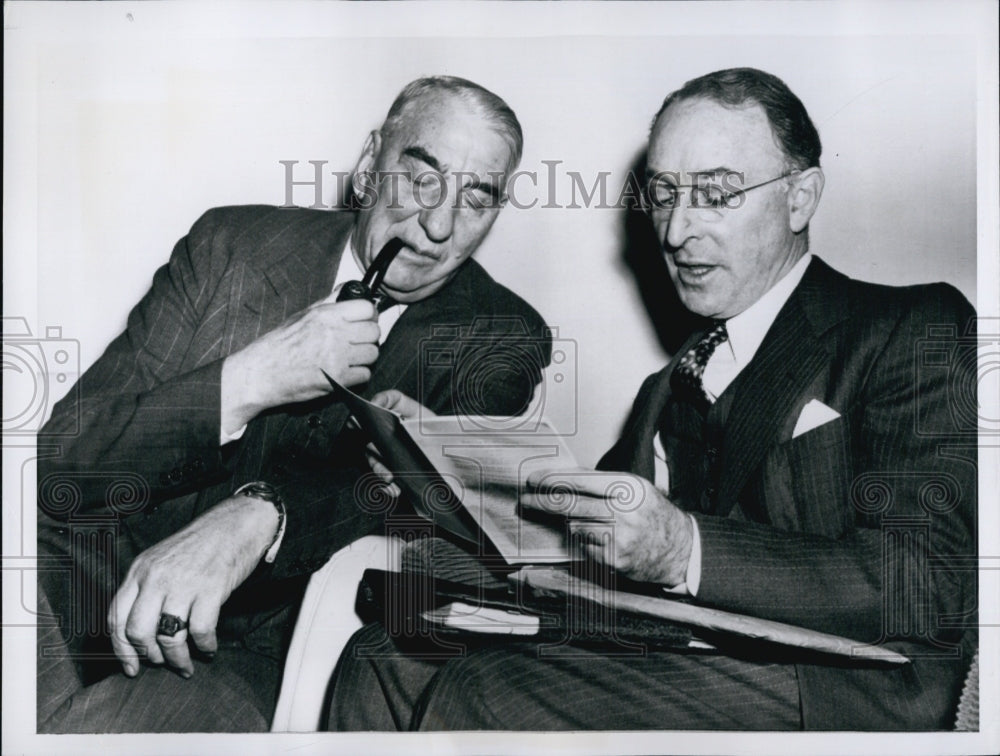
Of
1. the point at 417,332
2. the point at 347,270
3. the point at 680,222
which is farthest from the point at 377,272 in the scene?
the point at 680,222

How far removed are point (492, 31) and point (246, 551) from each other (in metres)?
1.56

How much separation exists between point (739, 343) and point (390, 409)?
953mm

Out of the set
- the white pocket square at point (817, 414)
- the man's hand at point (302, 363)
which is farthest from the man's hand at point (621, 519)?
the man's hand at point (302, 363)

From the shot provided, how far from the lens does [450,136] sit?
2723 mm

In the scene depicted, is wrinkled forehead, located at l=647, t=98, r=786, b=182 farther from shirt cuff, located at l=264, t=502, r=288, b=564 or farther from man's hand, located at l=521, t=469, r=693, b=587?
shirt cuff, located at l=264, t=502, r=288, b=564

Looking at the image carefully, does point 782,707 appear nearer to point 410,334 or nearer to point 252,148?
point 410,334

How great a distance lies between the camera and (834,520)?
2656 millimetres

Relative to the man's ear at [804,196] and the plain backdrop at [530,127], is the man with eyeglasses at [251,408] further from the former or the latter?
the man's ear at [804,196]

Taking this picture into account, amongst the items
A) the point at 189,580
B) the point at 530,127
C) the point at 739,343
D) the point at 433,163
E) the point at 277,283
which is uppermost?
the point at 530,127

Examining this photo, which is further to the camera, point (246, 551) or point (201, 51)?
point (201, 51)

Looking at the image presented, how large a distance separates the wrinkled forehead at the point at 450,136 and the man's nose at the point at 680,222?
462 millimetres

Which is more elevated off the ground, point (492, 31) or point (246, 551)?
point (492, 31)

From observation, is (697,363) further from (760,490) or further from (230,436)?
(230,436)

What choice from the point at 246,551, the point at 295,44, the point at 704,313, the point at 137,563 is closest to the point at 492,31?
the point at 295,44
